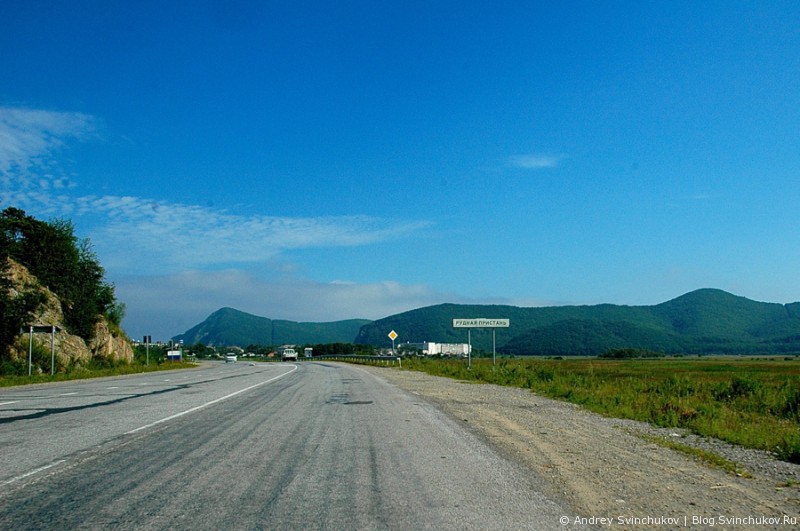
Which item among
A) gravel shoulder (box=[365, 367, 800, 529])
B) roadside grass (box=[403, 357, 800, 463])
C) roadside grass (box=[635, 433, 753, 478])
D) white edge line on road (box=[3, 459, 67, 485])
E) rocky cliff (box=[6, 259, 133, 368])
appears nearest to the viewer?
gravel shoulder (box=[365, 367, 800, 529])

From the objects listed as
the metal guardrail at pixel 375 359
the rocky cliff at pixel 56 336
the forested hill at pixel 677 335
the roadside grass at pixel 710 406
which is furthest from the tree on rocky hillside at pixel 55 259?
the forested hill at pixel 677 335

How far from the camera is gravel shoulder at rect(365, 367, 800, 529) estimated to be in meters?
6.32

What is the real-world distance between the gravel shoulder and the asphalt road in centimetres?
51

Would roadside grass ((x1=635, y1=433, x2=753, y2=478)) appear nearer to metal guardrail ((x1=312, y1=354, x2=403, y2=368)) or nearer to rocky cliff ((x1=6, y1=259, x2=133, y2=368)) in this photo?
rocky cliff ((x1=6, y1=259, x2=133, y2=368))

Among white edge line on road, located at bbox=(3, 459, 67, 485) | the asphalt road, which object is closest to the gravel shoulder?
the asphalt road

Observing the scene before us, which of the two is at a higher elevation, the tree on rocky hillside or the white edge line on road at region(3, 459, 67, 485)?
the tree on rocky hillside

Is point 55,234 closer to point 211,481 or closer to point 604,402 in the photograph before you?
point 604,402

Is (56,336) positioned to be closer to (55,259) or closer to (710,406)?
(55,259)

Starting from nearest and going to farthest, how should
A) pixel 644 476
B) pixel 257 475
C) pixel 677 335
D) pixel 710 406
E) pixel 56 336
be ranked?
pixel 257 475
pixel 644 476
pixel 710 406
pixel 56 336
pixel 677 335

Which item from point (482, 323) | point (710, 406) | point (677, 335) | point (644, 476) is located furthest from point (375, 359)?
point (677, 335)

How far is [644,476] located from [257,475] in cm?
497

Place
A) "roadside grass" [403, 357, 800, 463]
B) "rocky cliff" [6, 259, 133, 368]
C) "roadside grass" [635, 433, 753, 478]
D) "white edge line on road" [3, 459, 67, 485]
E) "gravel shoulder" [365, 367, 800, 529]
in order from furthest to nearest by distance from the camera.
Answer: "rocky cliff" [6, 259, 133, 368] → "roadside grass" [403, 357, 800, 463] → "roadside grass" [635, 433, 753, 478] → "white edge line on road" [3, 459, 67, 485] → "gravel shoulder" [365, 367, 800, 529]

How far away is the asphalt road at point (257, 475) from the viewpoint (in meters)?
5.92

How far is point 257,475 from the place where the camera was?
768 centimetres
